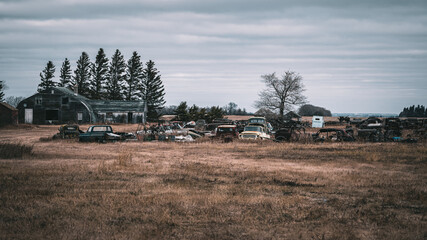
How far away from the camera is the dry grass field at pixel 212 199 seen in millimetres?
6293

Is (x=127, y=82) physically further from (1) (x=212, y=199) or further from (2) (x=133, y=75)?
(1) (x=212, y=199)

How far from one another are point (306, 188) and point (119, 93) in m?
61.0

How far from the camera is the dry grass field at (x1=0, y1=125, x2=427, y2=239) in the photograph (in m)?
6.29

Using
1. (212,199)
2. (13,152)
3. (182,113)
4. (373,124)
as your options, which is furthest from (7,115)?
(373,124)

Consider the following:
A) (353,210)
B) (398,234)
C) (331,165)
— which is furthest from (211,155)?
(398,234)

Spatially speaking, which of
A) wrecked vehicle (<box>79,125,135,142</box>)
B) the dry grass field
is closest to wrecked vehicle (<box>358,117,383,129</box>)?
the dry grass field

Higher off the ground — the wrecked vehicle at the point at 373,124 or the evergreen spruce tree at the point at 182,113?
the evergreen spruce tree at the point at 182,113

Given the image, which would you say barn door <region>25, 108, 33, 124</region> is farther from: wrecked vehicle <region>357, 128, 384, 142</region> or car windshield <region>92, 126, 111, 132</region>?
wrecked vehicle <region>357, 128, 384, 142</region>

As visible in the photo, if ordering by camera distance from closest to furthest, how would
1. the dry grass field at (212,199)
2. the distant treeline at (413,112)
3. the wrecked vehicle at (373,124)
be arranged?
the dry grass field at (212,199) → the wrecked vehicle at (373,124) → the distant treeline at (413,112)

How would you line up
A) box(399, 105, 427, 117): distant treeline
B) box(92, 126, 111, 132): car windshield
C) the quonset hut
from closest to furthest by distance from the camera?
box(92, 126, 111, 132): car windshield
the quonset hut
box(399, 105, 427, 117): distant treeline

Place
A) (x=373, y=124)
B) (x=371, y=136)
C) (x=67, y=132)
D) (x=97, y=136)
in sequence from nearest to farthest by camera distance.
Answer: (x=97, y=136) → (x=371, y=136) → (x=67, y=132) → (x=373, y=124)

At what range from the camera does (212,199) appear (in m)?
8.30

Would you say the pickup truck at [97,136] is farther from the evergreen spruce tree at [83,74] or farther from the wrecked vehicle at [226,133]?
the evergreen spruce tree at [83,74]

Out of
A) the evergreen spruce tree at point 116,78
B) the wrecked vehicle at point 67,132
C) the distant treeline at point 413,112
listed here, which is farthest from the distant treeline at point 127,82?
the distant treeline at point 413,112
